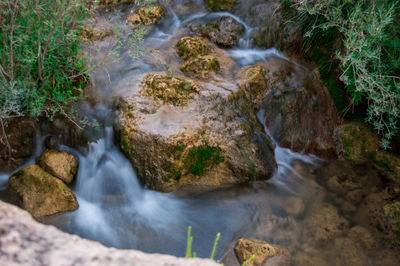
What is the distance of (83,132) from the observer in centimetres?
441

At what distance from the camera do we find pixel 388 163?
492 cm

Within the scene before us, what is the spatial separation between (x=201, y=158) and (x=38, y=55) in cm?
233

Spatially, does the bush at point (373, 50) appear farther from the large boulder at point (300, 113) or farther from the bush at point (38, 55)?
the bush at point (38, 55)

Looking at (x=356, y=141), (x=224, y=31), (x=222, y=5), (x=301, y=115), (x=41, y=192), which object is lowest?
(x=41, y=192)

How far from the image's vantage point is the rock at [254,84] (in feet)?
17.2

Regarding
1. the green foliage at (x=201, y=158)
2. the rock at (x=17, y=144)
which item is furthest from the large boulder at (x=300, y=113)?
the rock at (x=17, y=144)

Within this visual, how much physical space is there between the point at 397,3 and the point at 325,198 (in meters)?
2.96

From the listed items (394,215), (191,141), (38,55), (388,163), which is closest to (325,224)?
(394,215)

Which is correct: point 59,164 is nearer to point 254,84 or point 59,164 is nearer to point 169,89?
point 169,89

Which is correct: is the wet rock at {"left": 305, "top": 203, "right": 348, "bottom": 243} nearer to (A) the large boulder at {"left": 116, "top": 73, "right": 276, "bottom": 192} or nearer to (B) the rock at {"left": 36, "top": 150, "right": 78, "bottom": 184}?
(A) the large boulder at {"left": 116, "top": 73, "right": 276, "bottom": 192}

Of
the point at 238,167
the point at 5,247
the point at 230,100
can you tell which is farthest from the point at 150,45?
the point at 5,247

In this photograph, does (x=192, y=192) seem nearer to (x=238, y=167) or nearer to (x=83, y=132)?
(x=238, y=167)

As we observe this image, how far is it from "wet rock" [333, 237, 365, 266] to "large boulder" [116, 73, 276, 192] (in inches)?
51.8

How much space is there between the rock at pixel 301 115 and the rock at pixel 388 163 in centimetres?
65
